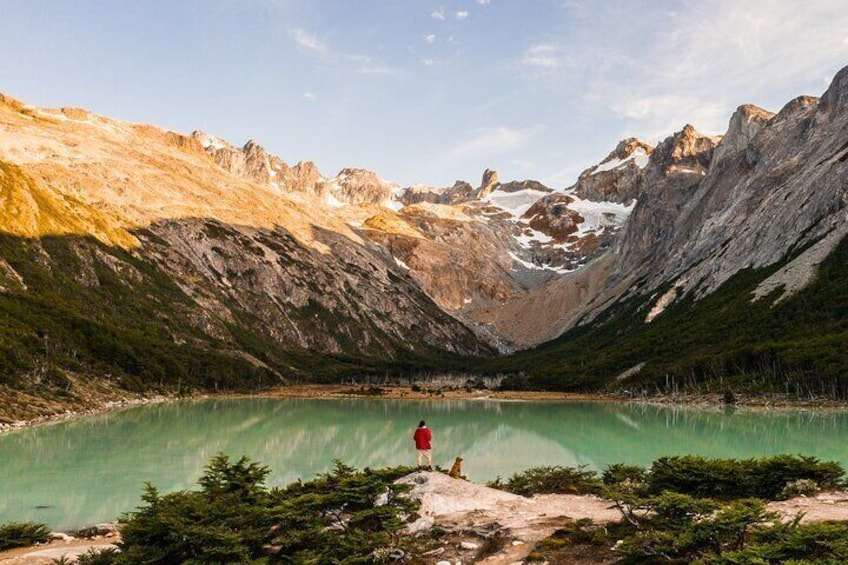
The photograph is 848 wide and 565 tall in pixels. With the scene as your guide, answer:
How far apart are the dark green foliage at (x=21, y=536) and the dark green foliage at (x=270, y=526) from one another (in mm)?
8163

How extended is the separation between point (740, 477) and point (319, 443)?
56074 mm

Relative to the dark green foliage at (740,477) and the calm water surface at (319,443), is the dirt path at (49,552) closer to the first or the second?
the calm water surface at (319,443)

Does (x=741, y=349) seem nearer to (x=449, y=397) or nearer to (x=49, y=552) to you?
(x=449, y=397)

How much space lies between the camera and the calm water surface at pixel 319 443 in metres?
44.9

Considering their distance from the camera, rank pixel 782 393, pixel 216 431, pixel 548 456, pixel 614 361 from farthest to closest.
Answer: pixel 614 361
pixel 782 393
pixel 216 431
pixel 548 456

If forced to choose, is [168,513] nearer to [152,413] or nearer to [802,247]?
[152,413]

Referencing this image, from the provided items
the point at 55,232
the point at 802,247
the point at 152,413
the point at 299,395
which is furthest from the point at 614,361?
the point at 55,232

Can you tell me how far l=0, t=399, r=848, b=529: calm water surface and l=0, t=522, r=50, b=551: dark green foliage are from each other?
737cm

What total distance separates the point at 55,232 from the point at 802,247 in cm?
20284

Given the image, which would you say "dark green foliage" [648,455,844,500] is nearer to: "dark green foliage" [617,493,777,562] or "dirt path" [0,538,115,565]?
"dark green foliage" [617,493,777,562]

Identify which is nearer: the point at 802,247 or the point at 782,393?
the point at 782,393

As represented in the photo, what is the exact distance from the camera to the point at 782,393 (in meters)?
112

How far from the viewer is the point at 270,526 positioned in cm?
2098

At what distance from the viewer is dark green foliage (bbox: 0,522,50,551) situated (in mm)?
25219
